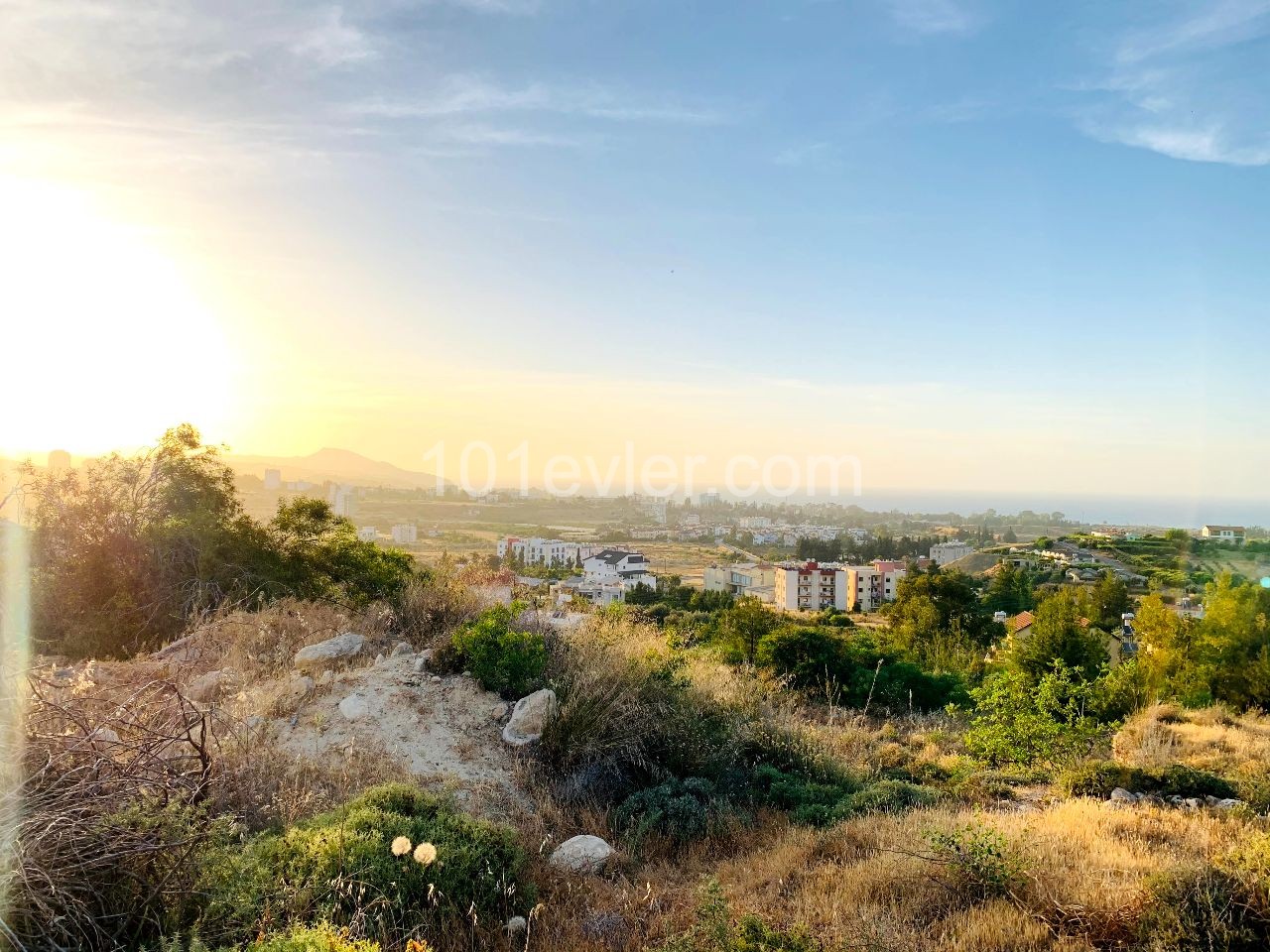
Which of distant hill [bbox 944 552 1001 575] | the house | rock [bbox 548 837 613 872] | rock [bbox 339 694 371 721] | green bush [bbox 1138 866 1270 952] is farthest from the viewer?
distant hill [bbox 944 552 1001 575]

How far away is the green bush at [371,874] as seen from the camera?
9.97ft

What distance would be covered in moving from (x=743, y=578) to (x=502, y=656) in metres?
37.1

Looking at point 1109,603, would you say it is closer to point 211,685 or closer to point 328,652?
point 328,652

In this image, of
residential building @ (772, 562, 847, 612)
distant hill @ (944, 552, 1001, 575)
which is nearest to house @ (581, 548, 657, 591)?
residential building @ (772, 562, 847, 612)

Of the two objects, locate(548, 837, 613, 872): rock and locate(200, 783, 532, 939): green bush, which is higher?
locate(200, 783, 532, 939): green bush

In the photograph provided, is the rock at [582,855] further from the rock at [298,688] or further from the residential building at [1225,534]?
the residential building at [1225,534]

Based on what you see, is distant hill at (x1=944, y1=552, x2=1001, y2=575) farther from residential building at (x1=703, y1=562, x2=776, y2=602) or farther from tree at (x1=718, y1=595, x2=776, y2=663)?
tree at (x1=718, y1=595, x2=776, y2=663)

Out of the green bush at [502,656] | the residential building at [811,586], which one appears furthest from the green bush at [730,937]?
the residential building at [811,586]

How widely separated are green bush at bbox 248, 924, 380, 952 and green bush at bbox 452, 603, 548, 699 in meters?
3.86

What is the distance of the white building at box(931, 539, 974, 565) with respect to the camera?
52.3 meters

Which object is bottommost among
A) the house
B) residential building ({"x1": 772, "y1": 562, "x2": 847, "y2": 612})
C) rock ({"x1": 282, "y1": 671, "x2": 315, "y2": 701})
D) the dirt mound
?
residential building ({"x1": 772, "y1": 562, "x2": 847, "y2": 612})

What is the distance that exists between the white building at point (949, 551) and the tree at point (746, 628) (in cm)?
3837

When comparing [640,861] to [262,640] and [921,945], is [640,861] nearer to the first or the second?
[921,945]

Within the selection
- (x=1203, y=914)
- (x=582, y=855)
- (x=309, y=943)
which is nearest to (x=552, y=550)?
(x=582, y=855)
